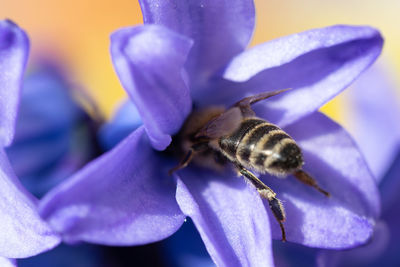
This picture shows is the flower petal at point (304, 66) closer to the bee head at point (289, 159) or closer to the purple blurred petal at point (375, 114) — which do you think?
the bee head at point (289, 159)

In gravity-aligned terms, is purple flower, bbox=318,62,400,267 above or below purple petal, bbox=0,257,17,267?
below

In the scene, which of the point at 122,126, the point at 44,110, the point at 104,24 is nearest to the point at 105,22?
the point at 104,24

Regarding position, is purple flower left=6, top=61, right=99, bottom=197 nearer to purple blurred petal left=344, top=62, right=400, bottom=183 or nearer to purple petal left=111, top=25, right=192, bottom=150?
purple petal left=111, top=25, right=192, bottom=150

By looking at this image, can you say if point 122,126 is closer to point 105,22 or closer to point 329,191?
point 329,191

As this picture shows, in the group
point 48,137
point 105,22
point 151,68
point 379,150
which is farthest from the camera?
point 105,22

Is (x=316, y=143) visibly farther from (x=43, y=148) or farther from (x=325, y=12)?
(x=325, y=12)

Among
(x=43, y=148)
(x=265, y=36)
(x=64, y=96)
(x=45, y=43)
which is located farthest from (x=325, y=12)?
(x=43, y=148)

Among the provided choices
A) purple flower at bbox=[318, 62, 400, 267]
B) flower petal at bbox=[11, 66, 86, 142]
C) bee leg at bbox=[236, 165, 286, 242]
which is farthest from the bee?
flower petal at bbox=[11, 66, 86, 142]
